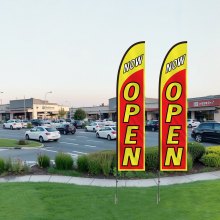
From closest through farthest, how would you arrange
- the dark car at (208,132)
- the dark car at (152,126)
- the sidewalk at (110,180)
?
the sidewalk at (110,180) → the dark car at (208,132) → the dark car at (152,126)

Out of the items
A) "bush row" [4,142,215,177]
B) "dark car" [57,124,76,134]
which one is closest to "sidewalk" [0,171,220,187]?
"bush row" [4,142,215,177]

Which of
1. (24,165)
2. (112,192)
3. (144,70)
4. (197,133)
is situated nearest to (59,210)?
(112,192)

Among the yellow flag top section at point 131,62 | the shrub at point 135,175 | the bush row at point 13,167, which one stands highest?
the yellow flag top section at point 131,62

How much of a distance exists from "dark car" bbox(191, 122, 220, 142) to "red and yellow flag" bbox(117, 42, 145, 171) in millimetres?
18473

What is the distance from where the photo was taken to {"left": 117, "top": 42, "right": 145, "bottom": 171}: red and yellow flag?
7770 mm

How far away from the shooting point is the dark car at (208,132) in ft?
80.0

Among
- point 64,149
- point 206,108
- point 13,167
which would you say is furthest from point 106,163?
point 206,108

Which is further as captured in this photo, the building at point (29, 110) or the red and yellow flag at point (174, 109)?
the building at point (29, 110)

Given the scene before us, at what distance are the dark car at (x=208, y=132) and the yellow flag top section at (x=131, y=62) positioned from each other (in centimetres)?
1875

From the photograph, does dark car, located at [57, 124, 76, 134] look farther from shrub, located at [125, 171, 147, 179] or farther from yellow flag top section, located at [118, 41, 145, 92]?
yellow flag top section, located at [118, 41, 145, 92]

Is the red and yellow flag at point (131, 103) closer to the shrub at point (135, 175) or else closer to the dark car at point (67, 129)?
the shrub at point (135, 175)

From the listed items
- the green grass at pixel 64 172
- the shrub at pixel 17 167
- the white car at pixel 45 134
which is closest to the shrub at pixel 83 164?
the green grass at pixel 64 172

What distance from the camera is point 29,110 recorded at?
9019 centimetres

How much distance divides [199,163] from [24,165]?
8.21 meters
